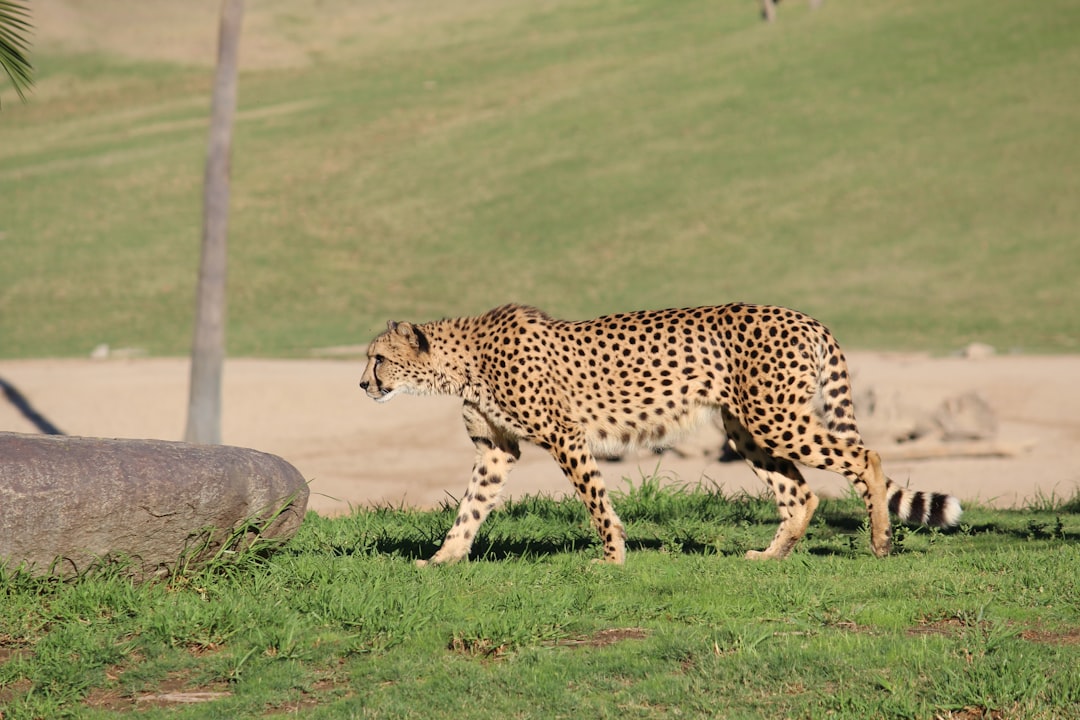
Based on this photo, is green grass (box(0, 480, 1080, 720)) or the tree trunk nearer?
green grass (box(0, 480, 1080, 720))

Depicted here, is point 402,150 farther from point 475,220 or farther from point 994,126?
point 994,126

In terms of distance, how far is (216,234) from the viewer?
14.1 metres

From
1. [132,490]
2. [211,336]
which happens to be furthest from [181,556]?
[211,336]

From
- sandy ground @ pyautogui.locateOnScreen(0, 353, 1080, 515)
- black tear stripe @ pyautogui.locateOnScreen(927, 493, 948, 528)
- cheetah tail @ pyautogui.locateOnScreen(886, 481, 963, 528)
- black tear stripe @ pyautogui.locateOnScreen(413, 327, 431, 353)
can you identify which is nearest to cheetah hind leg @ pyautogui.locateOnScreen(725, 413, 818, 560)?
cheetah tail @ pyautogui.locateOnScreen(886, 481, 963, 528)

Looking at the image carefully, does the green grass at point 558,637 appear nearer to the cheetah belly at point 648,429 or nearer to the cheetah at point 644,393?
the cheetah at point 644,393

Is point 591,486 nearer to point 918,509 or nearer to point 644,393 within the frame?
point 644,393

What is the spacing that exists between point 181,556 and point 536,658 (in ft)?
6.09

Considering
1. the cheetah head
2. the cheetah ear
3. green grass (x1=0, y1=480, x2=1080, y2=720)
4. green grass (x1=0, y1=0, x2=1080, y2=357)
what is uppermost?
green grass (x1=0, y1=0, x2=1080, y2=357)

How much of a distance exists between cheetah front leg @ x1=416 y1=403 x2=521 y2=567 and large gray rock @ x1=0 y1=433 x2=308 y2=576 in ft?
3.74

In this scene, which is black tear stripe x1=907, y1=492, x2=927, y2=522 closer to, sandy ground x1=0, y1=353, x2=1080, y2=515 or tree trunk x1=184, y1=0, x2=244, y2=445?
sandy ground x1=0, y1=353, x2=1080, y2=515

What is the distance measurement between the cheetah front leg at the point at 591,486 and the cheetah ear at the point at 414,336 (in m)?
0.89

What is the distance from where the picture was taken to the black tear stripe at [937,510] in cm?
678

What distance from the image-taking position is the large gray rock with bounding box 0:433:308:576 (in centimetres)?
556

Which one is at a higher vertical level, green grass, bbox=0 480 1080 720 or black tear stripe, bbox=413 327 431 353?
black tear stripe, bbox=413 327 431 353
